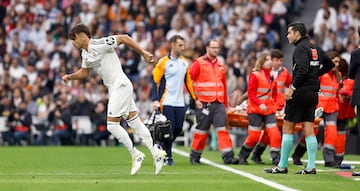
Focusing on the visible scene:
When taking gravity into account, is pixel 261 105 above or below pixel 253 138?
above

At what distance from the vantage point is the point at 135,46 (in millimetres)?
14938

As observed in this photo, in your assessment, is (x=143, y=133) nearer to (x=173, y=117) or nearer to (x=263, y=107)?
(x=173, y=117)

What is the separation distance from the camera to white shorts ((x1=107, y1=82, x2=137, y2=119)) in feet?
50.0

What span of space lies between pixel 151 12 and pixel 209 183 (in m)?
20.8

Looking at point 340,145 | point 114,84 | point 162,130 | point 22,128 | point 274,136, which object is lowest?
point 22,128

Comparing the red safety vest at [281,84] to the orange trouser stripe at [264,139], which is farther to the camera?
the orange trouser stripe at [264,139]

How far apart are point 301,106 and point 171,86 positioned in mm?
3548

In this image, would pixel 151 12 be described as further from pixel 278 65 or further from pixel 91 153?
pixel 278 65

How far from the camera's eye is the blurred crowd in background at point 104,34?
98.5ft

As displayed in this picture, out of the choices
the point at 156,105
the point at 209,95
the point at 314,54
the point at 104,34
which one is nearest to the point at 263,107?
the point at 209,95

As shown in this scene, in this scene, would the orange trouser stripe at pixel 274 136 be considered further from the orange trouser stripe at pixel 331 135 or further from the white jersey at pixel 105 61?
the white jersey at pixel 105 61

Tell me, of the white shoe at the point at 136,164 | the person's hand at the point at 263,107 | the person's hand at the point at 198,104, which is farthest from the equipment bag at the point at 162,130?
the white shoe at the point at 136,164

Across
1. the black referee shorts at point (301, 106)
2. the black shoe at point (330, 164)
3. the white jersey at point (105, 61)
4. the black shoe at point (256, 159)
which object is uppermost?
the white jersey at point (105, 61)

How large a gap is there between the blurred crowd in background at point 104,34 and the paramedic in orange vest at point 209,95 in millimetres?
8162
